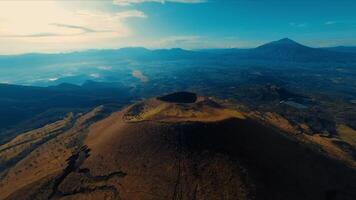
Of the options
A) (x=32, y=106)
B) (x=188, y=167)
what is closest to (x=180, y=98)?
(x=188, y=167)

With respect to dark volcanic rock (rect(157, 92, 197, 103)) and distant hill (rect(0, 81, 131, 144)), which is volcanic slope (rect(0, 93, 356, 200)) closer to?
dark volcanic rock (rect(157, 92, 197, 103))

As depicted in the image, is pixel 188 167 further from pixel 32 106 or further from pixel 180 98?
pixel 32 106

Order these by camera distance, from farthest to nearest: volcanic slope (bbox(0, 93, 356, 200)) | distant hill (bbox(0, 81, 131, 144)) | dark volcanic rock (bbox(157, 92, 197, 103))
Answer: distant hill (bbox(0, 81, 131, 144))
dark volcanic rock (bbox(157, 92, 197, 103))
volcanic slope (bbox(0, 93, 356, 200))

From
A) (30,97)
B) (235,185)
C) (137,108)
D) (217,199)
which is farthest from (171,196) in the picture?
(30,97)

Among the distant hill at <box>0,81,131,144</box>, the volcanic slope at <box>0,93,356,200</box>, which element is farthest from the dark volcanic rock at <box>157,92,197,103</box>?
the distant hill at <box>0,81,131,144</box>

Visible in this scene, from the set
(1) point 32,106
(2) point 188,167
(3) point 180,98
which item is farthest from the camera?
(1) point 32,106

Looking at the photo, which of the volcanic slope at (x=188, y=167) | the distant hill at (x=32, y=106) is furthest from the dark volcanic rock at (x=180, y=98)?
the distant hill at (x=32, y=106)

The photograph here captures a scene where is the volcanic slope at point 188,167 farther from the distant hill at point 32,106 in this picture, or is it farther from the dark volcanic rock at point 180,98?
the distant hill at point 32,106

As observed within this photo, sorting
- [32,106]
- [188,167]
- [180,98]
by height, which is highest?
[180,98]
